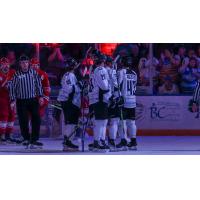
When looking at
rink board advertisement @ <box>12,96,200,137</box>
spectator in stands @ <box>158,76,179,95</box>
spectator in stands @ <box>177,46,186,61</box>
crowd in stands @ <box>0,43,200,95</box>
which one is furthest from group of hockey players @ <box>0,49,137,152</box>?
spectator in stands @ <box>177,46,186,61</box>

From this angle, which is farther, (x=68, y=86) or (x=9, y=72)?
(x=9, y=72)

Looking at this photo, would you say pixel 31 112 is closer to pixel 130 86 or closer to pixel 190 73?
pixel 130 86

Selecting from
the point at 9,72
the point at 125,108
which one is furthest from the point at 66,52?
the point at 125,108

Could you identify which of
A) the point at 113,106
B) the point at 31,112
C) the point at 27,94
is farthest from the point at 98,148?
the point at 27,94

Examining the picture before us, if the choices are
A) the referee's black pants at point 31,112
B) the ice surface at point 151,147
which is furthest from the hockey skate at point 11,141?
the referee's black pants at point 31,112

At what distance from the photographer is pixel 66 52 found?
55.3 feet

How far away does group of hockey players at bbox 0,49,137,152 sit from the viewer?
13.8 meters

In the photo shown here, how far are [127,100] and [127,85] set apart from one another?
26cm

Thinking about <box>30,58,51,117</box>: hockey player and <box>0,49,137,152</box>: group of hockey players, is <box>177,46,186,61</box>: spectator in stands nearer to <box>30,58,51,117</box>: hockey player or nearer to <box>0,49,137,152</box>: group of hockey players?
<box>0,49,137,152</box>: group of hockey players

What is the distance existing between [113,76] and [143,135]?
323 centimetres

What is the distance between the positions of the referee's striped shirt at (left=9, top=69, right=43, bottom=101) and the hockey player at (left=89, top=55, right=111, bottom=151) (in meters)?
1.02

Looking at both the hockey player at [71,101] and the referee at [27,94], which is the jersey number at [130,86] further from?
the referee at [27,94]

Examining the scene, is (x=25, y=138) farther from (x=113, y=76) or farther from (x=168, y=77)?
(x=168, y=77)

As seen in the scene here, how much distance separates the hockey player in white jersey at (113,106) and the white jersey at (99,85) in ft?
0.42
